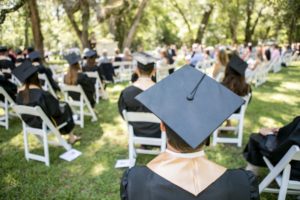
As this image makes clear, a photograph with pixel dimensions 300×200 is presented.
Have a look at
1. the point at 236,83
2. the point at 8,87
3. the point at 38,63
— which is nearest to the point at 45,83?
the point at 38,63

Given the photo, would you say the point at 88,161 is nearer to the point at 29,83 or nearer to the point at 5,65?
the point at 29,83

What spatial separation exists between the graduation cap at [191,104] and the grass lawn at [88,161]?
6.95ft

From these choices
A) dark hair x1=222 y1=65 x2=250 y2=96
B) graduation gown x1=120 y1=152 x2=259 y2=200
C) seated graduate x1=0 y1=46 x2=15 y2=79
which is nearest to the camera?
graduation gown x1=120 y1=152 x2=259 y2=200

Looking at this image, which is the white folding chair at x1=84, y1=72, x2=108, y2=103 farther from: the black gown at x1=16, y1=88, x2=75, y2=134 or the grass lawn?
the black gown at x1=16, y1=88, x2=75, y2=134

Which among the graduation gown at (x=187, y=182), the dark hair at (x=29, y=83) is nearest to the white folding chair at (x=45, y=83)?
the dark hair at (x=29, y=83)

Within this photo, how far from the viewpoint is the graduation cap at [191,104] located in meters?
1.71

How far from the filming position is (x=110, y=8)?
15.3 m

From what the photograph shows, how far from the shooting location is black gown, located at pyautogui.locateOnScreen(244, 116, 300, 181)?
9.48ft

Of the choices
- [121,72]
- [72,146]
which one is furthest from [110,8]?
[72,146]

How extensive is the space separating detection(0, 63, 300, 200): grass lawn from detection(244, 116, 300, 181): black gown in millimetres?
529

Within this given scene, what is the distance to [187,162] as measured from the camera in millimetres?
1608

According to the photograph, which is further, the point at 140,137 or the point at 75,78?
the point at 75,78

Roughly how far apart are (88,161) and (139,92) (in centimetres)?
146

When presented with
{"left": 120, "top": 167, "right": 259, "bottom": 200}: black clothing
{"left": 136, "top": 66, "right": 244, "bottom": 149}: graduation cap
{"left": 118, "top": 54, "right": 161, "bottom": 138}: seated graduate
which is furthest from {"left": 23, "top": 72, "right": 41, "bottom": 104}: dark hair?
{"left": 120, "top": 167, "right": 259, "bottom": 200}: black clothing
